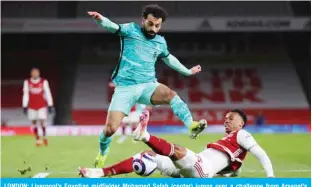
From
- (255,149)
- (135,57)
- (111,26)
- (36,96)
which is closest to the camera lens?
(255,149)

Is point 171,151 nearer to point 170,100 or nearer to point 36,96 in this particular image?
point 170,100

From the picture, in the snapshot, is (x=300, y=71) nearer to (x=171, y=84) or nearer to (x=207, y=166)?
(x=171, y=84)

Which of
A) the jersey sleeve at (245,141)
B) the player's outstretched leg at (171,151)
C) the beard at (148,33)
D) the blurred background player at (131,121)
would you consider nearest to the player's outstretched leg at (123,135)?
the blurred background player at (131,121)

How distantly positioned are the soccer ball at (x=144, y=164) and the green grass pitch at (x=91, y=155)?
4.96ft

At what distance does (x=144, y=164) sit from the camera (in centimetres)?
590

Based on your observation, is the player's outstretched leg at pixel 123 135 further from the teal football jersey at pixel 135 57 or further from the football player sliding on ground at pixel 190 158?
the football player sliding on ground at pixel 190 158

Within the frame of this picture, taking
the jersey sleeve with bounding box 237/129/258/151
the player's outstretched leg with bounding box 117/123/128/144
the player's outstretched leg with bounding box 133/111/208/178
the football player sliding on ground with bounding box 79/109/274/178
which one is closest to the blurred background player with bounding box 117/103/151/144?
the player's outstretched leg with bounding box 117/123/128/144

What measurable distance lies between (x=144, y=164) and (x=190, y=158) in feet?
1.42

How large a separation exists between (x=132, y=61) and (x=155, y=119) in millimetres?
11935

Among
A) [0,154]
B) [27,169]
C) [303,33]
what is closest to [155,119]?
[303,33]

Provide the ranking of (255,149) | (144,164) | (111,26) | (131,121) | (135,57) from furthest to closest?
(131,121)
(135,57)
(111,26)
(255,149)
(144,164)

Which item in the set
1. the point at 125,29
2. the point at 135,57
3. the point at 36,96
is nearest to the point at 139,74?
the point at 135,57

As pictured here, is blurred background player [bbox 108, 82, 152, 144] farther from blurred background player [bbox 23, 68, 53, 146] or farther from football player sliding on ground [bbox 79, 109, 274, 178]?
football player sliding on ground [bbox 79, 109, 274, 178]

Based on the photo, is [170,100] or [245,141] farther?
[170,100]
